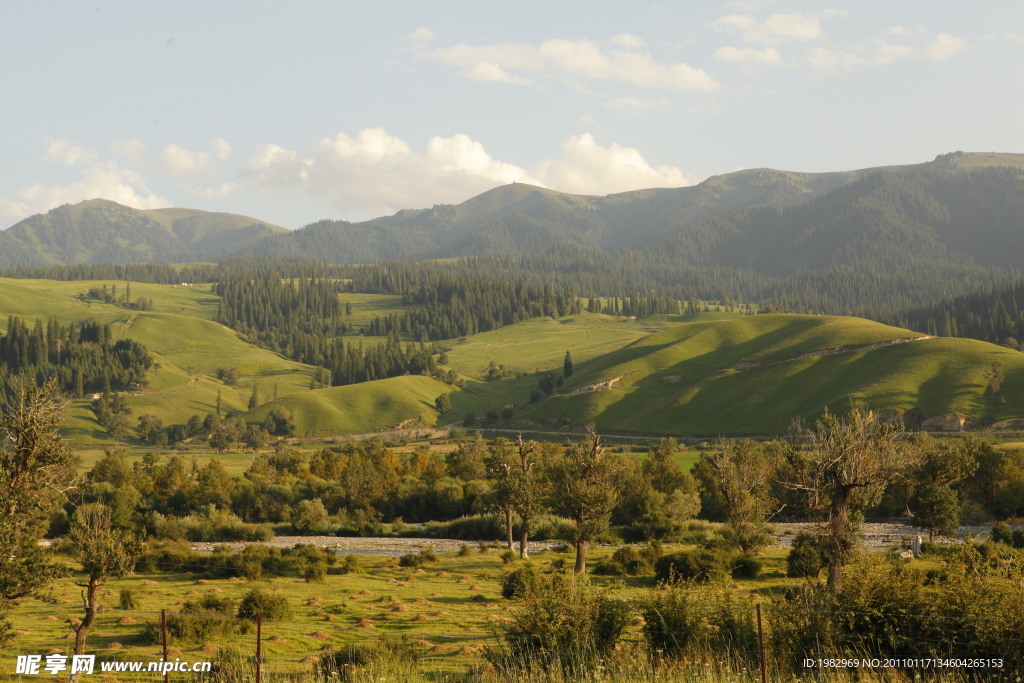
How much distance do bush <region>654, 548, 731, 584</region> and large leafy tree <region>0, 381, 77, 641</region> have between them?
1312 inches

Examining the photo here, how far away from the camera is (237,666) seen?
24109 mm

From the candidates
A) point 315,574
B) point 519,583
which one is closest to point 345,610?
point 519,583

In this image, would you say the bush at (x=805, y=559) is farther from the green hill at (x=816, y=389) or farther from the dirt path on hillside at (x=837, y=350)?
the dirt path on hillside at (x=837, y=350)

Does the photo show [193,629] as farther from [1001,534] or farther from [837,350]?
[837,350]

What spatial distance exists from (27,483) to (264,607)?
15299 mm

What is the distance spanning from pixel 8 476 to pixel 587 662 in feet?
67.7

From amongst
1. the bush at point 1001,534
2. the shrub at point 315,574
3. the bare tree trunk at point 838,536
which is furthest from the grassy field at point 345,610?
the bush at point 1001,534

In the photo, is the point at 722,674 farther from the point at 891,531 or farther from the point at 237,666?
the point at 891,531

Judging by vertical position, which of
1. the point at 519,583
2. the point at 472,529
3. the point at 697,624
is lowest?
the point at 472,529

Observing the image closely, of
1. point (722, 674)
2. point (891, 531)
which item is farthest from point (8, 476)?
point (891, 531)

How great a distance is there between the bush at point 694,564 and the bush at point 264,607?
2203 centimetres

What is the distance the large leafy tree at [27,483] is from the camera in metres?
27.1

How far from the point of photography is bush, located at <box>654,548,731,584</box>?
49.2 metres

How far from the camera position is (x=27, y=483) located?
2816 cm
